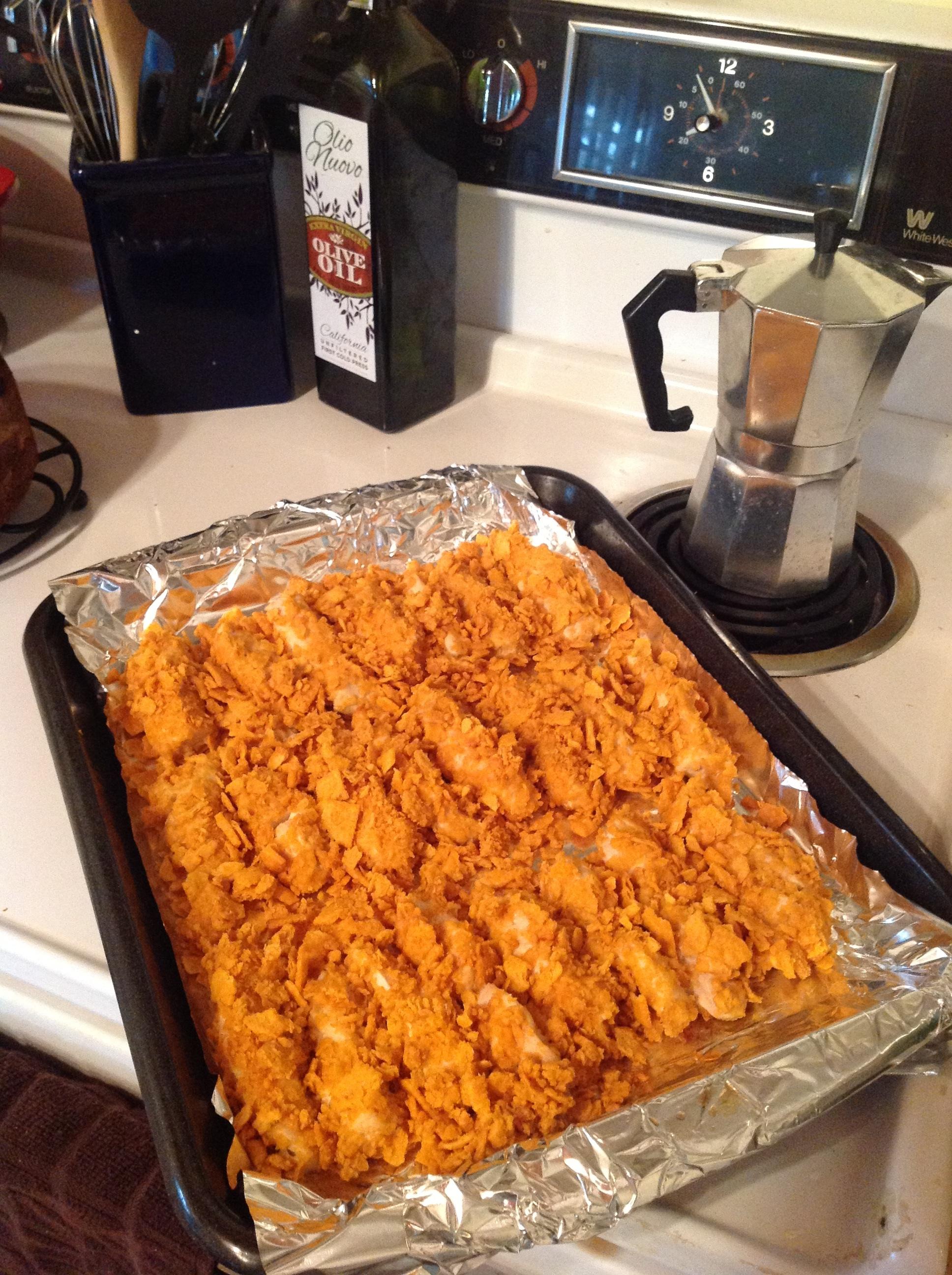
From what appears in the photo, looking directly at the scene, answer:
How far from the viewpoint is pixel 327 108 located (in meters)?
0.76

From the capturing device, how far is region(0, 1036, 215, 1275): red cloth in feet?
1.94

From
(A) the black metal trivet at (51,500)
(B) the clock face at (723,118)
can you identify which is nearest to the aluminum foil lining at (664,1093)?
(A) the black metal trivet at (51,500)

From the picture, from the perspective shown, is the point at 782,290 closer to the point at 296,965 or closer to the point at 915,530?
the point at 915,530

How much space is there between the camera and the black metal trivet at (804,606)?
0.70 m

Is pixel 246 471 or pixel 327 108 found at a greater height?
pixel 327 108

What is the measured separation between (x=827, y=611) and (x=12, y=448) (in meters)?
0.65

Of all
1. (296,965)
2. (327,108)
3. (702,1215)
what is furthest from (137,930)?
(327,108)

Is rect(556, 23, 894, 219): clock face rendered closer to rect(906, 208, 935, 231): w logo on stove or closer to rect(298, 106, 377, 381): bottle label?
rect(906, 208, 935, 231): w logo on stove

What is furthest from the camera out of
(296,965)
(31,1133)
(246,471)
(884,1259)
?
(246,471)

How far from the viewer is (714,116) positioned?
75 centimetres

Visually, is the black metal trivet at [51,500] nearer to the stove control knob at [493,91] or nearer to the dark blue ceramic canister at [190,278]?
the dark blue ceramic canister at [190,278]

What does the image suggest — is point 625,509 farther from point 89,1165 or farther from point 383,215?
point 89,1165

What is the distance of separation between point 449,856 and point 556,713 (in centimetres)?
13

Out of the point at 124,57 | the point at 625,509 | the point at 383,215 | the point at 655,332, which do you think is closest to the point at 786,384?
the point at 655,332
